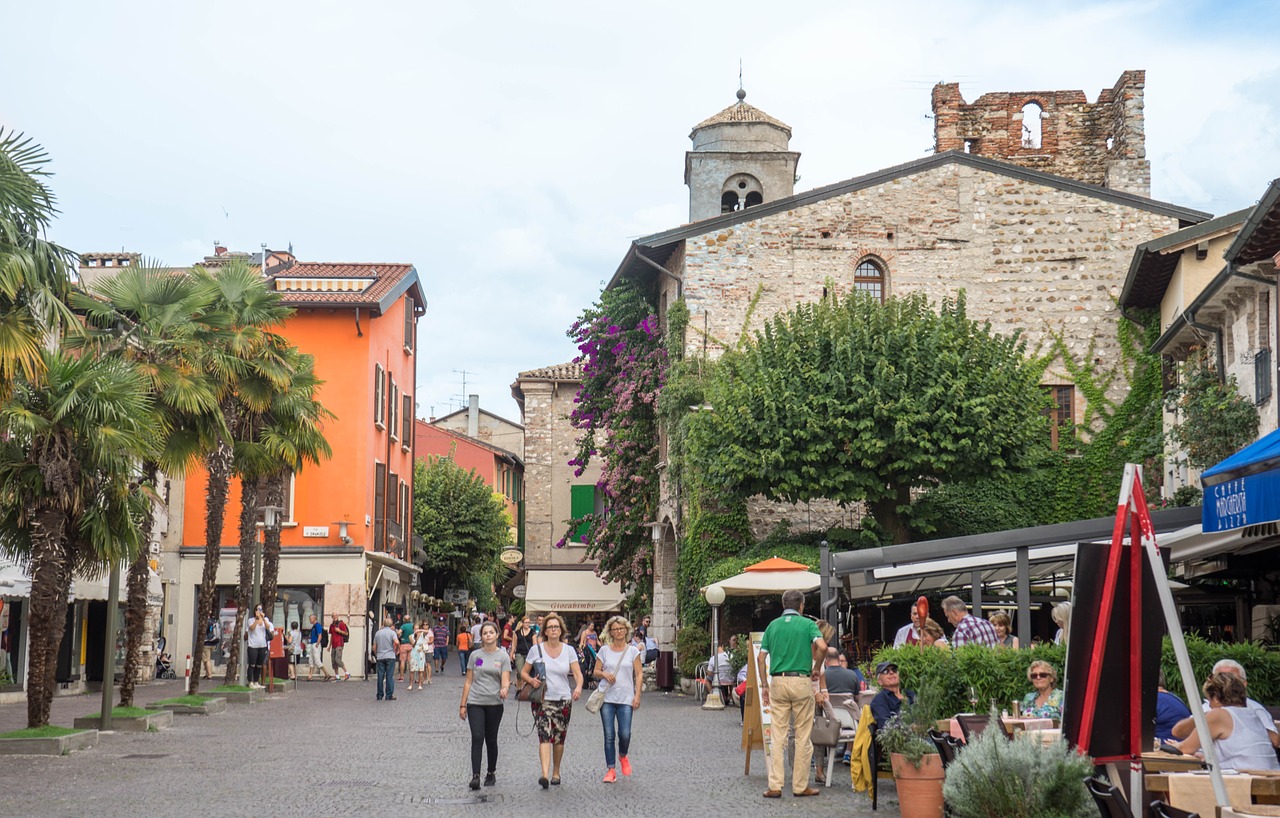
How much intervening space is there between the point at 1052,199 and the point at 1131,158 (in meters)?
5.52

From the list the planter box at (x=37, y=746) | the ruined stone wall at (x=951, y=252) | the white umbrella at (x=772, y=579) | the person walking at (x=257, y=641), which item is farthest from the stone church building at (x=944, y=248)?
the planter box at (x=37, y=746)

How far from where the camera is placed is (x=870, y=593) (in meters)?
21.9

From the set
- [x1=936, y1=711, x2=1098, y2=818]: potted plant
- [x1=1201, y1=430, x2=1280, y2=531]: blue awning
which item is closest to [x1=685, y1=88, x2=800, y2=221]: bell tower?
[x1=1201, y1=430, x2=1280, y2=531]: blue awning

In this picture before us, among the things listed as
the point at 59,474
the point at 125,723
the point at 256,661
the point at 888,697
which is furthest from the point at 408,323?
the point at 888,697

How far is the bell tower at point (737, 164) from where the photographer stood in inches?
1845

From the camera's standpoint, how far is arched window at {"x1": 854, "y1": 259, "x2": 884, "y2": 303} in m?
31.2

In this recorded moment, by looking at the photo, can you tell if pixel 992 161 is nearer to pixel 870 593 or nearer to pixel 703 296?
pixel 703 296

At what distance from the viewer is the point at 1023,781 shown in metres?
8.07

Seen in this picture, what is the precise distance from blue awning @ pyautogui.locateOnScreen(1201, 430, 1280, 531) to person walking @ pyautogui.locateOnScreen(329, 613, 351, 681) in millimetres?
28844

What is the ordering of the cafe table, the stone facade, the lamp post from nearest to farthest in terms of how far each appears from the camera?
the cafe table
the lamp post
the stone facade

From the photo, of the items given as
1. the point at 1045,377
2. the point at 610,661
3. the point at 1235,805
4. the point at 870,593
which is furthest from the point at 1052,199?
the point at 1235,805

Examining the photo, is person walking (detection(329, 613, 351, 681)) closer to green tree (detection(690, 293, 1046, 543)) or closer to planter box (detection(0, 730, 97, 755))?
green tree (detection(690, 293, 1046, 543))

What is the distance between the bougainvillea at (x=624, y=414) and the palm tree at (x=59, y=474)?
16.8 meters

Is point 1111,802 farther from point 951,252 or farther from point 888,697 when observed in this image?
point 951,252
